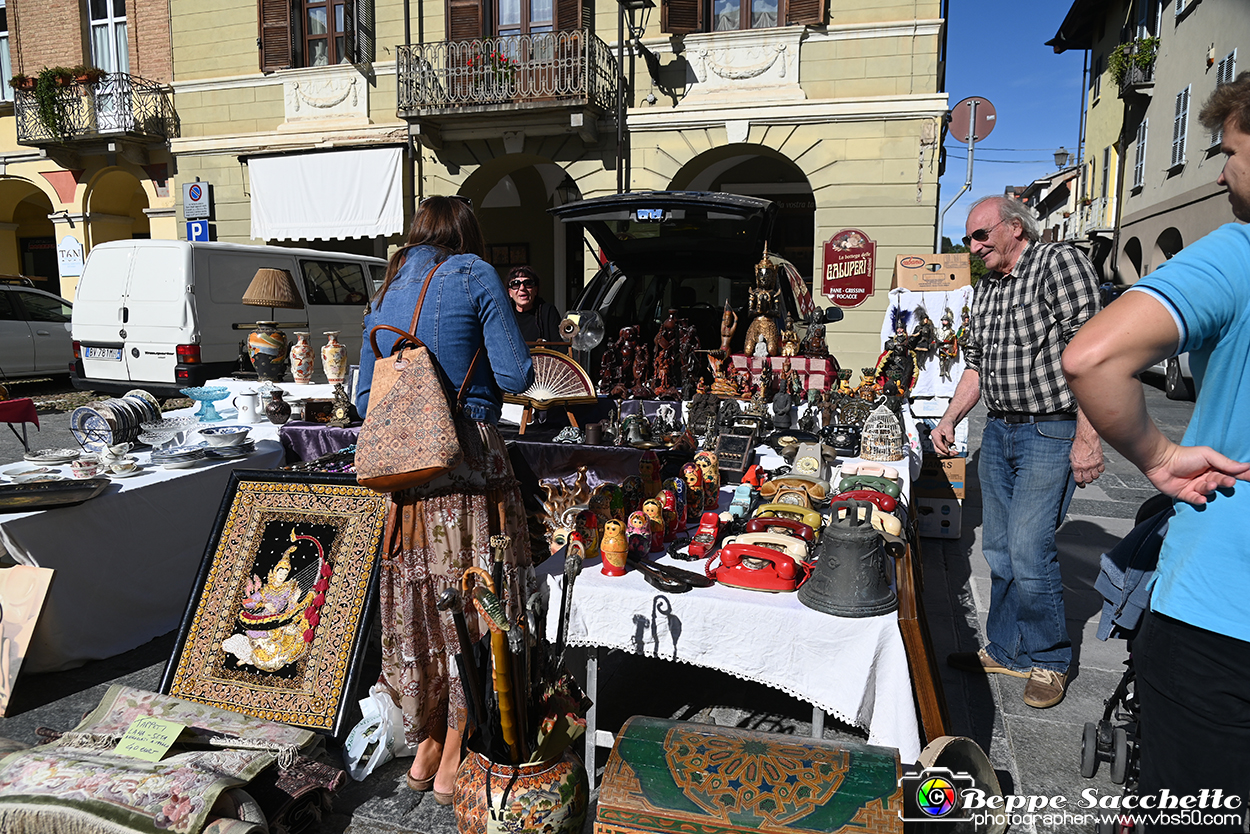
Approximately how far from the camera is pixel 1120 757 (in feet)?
7.11

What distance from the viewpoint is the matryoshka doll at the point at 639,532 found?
2.65 meters

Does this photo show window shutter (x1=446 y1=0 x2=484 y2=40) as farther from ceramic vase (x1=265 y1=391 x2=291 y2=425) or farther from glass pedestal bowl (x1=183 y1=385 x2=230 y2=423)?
ceramic vase (x1=265 y1=391 x2=291 y2=425)

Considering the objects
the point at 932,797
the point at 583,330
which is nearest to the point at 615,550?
the point at 932,797

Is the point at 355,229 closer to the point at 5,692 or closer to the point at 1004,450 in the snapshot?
the point at 5,692

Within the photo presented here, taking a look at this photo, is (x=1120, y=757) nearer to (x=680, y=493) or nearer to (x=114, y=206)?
(x=680, y=493)

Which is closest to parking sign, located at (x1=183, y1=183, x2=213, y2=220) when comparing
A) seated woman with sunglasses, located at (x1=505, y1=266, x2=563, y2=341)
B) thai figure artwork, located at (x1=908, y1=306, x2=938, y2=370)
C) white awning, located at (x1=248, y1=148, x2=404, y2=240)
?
white awning, located at (x1=248, y1=148, x2=404, y2=240)

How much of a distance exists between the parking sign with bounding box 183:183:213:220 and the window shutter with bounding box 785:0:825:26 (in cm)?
1039

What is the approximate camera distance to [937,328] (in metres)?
5.93

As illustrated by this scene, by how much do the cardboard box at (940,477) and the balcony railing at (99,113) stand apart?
14.6 m

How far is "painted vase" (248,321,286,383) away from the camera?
542 cm

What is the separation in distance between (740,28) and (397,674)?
10855 mm

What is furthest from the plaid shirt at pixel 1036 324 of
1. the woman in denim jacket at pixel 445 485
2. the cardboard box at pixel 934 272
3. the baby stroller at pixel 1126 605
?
the cardboard box at pixel 934 272

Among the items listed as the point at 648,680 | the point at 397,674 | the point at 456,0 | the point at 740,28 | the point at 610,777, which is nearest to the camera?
the point at 610,777

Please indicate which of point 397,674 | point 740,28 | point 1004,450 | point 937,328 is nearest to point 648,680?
point 397,674
